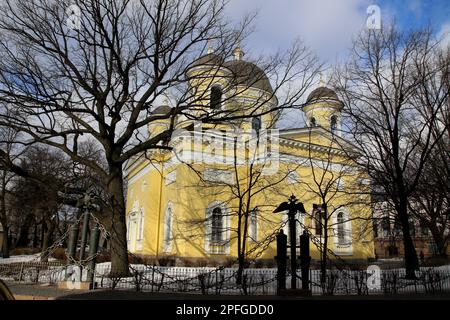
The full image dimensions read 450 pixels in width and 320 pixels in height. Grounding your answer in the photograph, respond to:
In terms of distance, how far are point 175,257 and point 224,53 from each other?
576 inches

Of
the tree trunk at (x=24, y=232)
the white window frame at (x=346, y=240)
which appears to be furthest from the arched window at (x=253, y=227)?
the tree trunk at (x=24, y=232)

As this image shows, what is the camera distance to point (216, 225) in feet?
86.7

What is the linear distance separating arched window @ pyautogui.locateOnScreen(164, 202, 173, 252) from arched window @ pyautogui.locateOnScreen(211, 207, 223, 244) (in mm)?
2973

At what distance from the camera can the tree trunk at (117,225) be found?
51.3 feet

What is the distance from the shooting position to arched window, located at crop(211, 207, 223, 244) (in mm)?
25922

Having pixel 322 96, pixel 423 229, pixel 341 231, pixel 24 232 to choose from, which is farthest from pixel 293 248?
pixel 24 232

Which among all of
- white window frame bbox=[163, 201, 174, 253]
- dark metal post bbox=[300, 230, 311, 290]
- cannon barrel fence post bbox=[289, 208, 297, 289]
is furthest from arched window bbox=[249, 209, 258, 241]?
dark metal post bbox=[300, 230, 311, 290]

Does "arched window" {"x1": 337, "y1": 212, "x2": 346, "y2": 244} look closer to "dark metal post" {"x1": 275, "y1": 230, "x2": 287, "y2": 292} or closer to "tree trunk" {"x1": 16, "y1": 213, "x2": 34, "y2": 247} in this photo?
"dark metal post" {"x1": 275, "y1": 230, "x2": 287, "y2": 292}

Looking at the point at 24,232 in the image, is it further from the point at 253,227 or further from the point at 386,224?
the point at 386,224

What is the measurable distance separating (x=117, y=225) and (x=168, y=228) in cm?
1156

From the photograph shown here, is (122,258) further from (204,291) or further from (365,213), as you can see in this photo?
(365,213)

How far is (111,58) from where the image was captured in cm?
1600

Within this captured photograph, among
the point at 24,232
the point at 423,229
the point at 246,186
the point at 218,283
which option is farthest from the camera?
the point at 24,232
